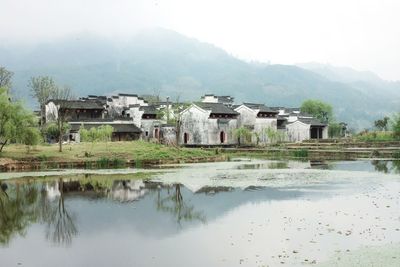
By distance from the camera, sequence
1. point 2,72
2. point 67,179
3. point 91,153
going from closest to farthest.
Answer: point 67,179 → point 91,153 → point 2,72

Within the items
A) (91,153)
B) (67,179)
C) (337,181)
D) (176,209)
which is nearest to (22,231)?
(176,209)

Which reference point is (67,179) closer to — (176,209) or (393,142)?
(176,209)

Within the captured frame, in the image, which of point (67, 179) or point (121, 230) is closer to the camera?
point (121, 230)

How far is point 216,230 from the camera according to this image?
16.9 m

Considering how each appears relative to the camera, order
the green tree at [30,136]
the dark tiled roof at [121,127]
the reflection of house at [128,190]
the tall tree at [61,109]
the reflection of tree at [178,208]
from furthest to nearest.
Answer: the dark tiled roof at [121,127] → the tall tree at [61,109] → the green tree at [30,136] → the reflection of house at [128,190] → the reflection of tree at [178,208]

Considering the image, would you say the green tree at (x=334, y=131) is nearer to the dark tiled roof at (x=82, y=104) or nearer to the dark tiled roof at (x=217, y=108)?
the dark tiled roof at (x=217, y=108)

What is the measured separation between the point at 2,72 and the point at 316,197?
2400 inches

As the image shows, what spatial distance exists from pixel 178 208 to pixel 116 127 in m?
51.0

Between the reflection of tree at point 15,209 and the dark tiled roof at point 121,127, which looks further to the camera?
the dark tiled roof at point 121,127

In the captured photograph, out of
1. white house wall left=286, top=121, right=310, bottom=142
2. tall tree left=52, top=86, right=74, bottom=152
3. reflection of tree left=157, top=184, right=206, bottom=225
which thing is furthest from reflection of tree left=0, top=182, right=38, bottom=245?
white house wall left=286, top=121, right=310, bottom=142

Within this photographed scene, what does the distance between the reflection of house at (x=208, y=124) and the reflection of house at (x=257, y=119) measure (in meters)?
3.53

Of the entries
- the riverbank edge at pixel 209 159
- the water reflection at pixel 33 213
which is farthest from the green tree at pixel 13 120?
the water reflection at pixel 33 213

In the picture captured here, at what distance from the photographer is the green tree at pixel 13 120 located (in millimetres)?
41438

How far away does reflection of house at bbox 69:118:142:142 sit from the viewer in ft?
218
